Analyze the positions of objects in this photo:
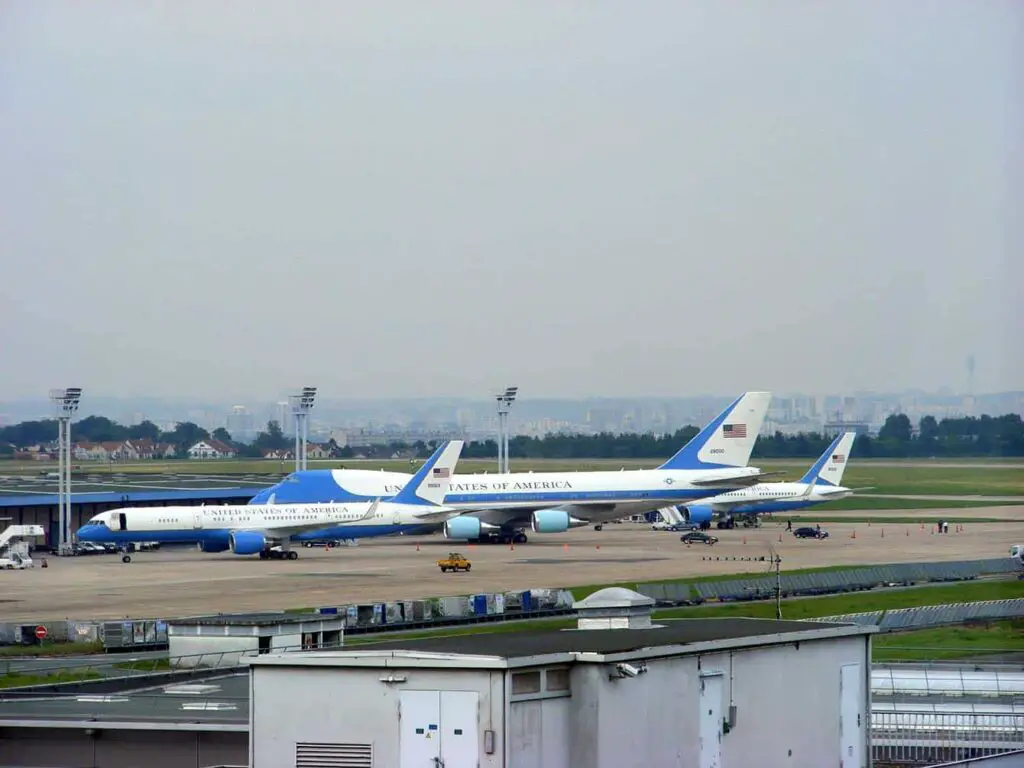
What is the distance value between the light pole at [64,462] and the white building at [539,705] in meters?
69.8

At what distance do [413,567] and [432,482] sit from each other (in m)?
14.9

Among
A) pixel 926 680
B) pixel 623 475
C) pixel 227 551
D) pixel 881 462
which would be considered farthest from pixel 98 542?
pixel 926 680

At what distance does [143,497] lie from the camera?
315 ft

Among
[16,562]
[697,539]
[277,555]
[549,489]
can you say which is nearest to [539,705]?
[16,562]

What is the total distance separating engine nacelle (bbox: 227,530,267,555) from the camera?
78438 millimetres

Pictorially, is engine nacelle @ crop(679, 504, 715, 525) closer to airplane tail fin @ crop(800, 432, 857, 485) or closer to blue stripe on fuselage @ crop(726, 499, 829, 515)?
blue stripe on fuselage @ crop(726, 499, 829, 515)

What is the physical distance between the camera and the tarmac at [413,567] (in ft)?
184

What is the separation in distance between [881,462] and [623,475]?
22041mm

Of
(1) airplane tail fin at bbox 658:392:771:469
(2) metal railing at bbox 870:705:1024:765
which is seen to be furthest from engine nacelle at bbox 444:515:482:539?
(2) metal railing at bbox 870:705:1024:765

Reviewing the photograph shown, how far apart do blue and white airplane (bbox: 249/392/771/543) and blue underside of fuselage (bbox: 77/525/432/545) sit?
4815mm

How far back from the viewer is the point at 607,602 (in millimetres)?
21375

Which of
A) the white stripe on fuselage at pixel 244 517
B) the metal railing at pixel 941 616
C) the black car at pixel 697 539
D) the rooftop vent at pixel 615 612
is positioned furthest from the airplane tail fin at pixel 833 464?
the rooftop vent at pixel 615 612

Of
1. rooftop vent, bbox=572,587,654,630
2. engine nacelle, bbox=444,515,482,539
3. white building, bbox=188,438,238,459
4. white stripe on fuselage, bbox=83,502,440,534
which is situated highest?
white building, bbox=188,438,238,459

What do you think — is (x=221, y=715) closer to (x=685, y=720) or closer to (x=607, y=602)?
(x=607, y=602)
